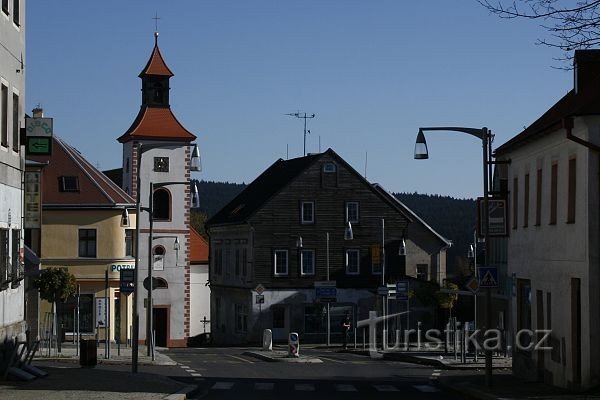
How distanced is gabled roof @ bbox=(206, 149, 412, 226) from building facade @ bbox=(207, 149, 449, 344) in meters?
0.11

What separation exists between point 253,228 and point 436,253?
499 inches

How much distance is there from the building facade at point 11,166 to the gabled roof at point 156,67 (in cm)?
4976

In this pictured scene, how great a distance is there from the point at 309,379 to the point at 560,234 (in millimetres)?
10049

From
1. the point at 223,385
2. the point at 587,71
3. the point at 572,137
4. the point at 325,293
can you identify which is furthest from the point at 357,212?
the point at 572,137

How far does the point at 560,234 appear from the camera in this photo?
28812 mm

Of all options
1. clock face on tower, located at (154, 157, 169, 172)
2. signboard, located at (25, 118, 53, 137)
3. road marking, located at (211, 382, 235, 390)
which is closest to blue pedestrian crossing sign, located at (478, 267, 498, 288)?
road marking, located at (211, 382, 235, 390)

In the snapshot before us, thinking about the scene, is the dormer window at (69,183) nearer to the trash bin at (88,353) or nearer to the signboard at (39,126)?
the trash bin at (88,353)

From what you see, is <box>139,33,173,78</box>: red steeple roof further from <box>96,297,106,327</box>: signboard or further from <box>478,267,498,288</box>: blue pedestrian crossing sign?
<box>478,267,498,288</box>: blue pedestrian crossing sign

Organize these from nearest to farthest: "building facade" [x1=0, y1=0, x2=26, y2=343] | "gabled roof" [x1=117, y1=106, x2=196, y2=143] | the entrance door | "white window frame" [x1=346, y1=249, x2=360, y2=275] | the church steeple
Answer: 1. "building facade" [x1=0, y1=0, x2=26, y2=343]
2. "white window frame" [x1=346, y1=249, x2=360, y2=275]
3. the entrance door
4. "gabled roof" [x1=117, y1=106, x2=196, y2=143]
5. the church steeple

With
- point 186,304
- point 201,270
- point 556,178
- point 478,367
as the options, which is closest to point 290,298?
point 186,304

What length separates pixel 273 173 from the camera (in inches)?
3354

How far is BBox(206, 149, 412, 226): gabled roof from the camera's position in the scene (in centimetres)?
7669

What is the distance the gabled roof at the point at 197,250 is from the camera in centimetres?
9575

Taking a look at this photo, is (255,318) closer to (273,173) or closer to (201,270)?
(273,173)
